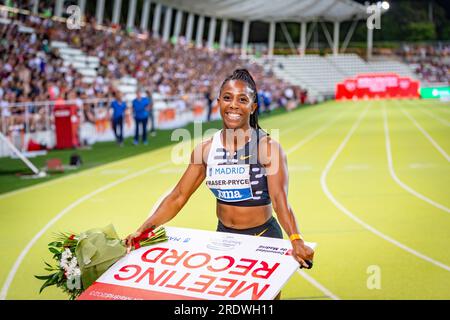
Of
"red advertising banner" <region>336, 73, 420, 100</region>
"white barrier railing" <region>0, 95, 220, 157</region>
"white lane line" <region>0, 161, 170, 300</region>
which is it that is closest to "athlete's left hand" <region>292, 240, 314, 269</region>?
"white lane line" <region>0, 161, 170, 300</region>

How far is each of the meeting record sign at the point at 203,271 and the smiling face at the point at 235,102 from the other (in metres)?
0.74

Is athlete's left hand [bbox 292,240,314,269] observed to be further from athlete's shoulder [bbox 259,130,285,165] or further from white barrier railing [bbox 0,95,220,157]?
white barrier railing [bbox 0,95,220,157]

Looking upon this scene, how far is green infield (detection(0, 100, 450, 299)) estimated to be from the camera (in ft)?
Answer: 21.1

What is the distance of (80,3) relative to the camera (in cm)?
3609

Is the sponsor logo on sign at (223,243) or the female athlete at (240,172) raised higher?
the female athlete at (240,172)

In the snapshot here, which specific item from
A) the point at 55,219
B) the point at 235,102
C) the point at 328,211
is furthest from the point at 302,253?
the point at 55,219

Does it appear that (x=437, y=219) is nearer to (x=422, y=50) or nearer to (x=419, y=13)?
(x=422, y=50)

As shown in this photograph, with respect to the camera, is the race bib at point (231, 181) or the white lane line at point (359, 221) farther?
the white lane line at point (359, 221)

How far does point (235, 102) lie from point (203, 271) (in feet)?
3.62

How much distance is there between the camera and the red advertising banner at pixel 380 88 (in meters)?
57.6

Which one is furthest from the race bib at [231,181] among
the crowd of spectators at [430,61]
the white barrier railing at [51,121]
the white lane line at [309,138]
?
the crowd of spectators at [430,61]

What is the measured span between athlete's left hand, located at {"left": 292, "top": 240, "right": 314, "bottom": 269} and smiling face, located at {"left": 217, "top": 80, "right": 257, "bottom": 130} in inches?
36.2

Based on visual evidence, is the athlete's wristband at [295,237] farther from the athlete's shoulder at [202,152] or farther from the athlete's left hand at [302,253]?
the athlete's shoulder at [202,152]
